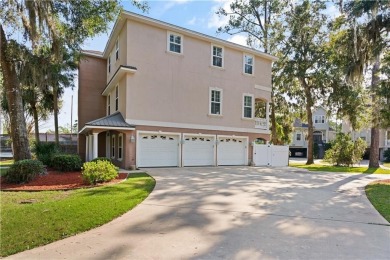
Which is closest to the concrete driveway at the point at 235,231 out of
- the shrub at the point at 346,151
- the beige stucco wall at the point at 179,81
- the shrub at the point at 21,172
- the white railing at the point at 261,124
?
the shrub at the point at 21,172

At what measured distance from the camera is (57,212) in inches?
241

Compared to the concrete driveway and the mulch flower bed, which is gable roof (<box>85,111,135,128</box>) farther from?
the concrete driveway

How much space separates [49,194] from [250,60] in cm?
1586

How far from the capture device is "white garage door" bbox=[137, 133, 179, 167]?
50.4 feet

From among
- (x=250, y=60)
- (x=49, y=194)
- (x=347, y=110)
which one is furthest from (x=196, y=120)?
(x=347, y=110)

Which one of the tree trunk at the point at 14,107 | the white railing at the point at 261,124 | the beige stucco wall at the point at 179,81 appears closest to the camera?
the tree trunk at the point at 14,107

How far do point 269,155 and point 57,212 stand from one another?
16.5 m

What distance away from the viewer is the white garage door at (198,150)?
17.0 meters

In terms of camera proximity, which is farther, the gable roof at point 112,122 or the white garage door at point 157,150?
the white garage door at point 157,150

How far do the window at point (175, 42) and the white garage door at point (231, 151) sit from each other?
6258 millimetres

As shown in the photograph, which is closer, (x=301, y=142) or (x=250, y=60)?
(x=250, y=60)

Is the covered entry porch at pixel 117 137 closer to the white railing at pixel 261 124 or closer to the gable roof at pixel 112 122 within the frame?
the gable roof at pixel 112 122

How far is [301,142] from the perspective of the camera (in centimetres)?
4803

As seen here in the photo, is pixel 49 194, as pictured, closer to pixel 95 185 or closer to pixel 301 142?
pixel 95 185
